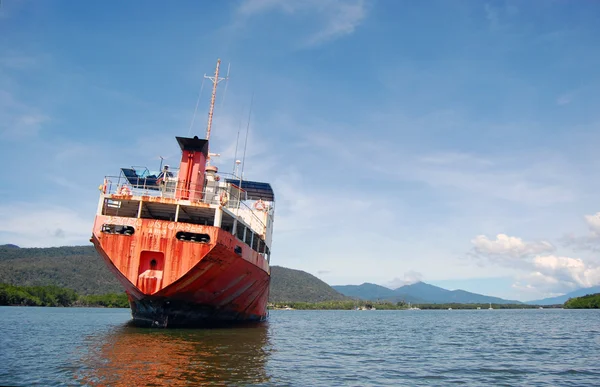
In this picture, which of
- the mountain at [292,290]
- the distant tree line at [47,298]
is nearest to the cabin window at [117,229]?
the distant tree line at [47,298]

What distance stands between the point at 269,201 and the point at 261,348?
22.5 meters

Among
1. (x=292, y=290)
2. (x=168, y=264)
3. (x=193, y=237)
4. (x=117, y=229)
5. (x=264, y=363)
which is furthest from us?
(x=292, y=290)

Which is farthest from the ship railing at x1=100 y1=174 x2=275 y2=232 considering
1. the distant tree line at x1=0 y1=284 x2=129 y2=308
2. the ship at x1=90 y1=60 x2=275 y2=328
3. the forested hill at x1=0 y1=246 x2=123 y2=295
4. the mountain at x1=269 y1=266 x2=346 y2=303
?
the mountain at x1=269 y1=266 x2=346 y2=303

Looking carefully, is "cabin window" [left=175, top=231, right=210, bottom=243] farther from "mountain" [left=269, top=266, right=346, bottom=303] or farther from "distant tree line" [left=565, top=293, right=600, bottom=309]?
"distant tree line" [left=565, top=293, right=600, bottom=309]

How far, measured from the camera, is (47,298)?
81688 mm

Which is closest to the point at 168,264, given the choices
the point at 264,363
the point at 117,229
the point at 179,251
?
the point at 179,251

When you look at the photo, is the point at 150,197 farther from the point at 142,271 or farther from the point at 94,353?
the point at 94,353

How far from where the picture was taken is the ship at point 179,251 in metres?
19.8

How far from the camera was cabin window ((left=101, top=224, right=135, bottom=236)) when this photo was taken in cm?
2095

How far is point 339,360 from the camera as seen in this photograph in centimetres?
1538

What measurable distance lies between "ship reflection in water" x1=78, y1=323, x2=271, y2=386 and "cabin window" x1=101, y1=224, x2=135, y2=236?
4.91 metres

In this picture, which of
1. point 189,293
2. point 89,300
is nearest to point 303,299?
point 89,300

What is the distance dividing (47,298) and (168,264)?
7672 cm

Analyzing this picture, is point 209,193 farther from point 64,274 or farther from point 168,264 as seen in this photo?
point 64,274
